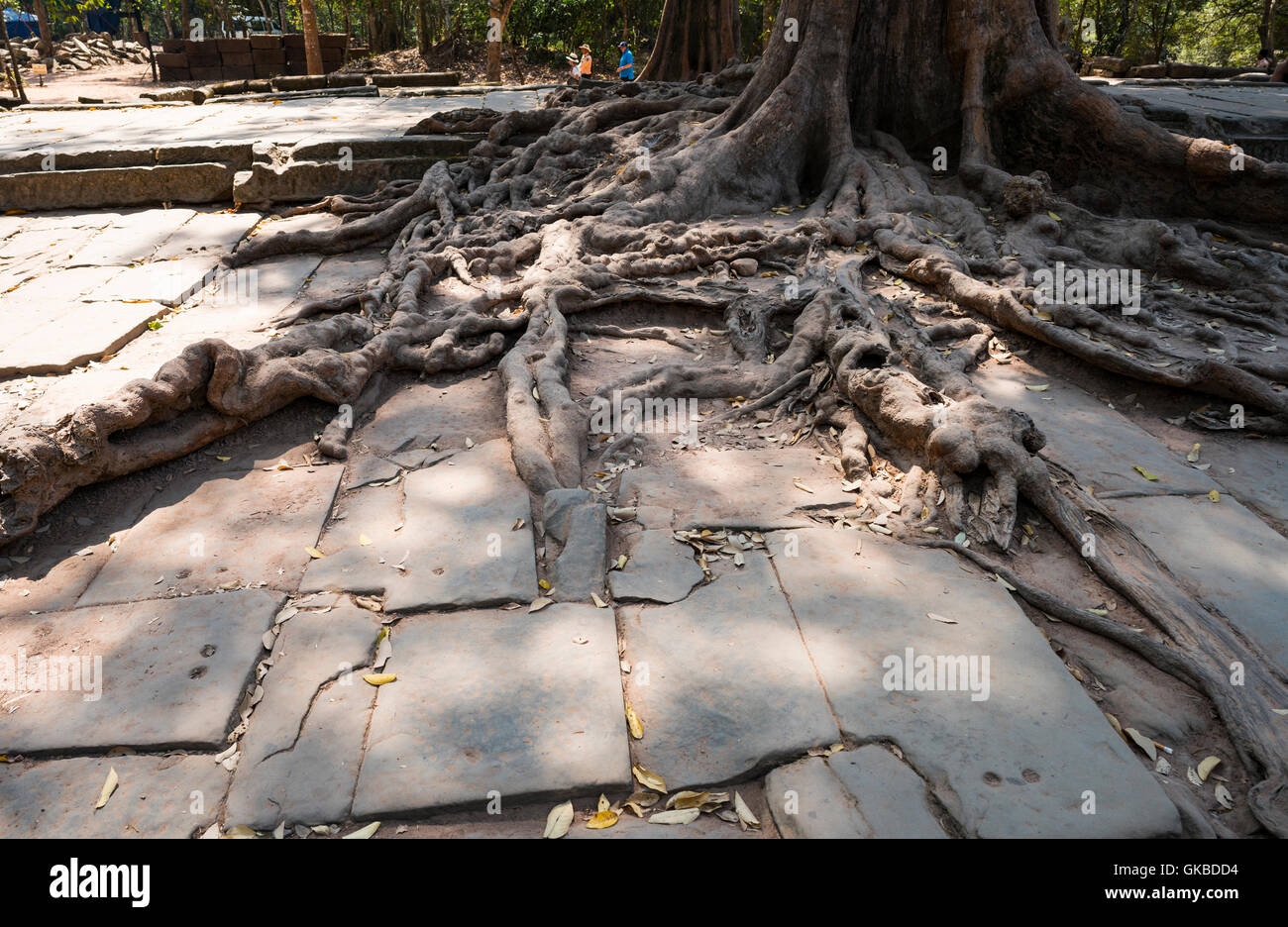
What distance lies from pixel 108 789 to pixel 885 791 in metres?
2.08

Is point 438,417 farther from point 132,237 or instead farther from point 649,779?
point 132,237

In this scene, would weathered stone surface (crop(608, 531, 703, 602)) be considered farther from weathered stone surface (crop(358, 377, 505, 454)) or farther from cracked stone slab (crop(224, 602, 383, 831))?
weathered stone surface (crop(358, 377, 505, 454))

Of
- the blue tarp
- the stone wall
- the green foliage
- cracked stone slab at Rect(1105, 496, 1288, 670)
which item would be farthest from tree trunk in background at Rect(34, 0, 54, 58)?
cracked stone slab at Rect(1105, 496, 1288, 670)

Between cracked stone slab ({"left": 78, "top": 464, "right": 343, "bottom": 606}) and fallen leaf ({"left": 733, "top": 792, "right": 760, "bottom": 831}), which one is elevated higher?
cracked stone slab ({"left": 78, "top": 464, "right": 343, "bottom": 606})

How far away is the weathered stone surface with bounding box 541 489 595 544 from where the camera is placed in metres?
3.22

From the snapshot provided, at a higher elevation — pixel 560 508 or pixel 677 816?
pixel 560 508

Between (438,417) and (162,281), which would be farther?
(162,281)

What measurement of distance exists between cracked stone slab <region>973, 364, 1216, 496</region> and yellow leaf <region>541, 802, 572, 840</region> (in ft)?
9.05

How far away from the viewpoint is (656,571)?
303cm

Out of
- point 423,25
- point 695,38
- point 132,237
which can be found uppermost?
point 423,25

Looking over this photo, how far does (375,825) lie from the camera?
208cm

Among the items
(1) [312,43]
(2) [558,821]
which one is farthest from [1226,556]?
(1) [312,43]

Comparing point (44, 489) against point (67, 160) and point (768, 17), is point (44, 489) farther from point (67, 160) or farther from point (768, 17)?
point (768, 17)
